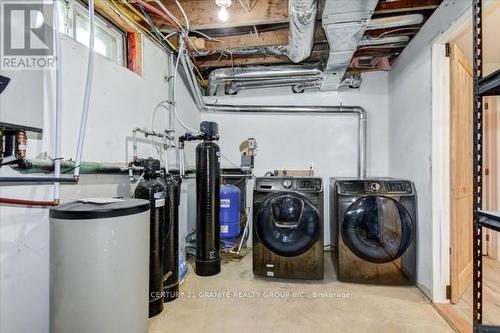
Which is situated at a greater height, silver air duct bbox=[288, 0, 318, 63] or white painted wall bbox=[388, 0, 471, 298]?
silver air duct bbox=[288, 0, 318, 63]

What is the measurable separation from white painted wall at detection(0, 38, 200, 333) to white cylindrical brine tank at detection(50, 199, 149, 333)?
17 centimetres

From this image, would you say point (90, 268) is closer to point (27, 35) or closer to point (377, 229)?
point (27, 35)

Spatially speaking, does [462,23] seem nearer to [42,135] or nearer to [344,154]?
[344,154]

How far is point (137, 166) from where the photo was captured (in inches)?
76.3

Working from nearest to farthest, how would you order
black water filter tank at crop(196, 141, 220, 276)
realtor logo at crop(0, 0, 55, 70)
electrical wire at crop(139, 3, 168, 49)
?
realtor logo at crop(0, 0, 55, 70), electrical wire at crop(139, 3, 168, 49), black water filter tank at crop(196, 141, 220, 276)

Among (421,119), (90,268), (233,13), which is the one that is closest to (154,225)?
(90,268)

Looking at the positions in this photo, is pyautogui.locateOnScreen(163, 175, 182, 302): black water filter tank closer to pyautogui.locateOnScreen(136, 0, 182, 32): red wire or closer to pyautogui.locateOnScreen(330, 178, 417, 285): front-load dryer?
pyautogui.locateOnScreen(136, 0, 182, 32): red wire

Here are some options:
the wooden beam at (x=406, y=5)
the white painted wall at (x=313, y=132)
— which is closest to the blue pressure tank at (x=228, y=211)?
the white painted wall at (x=313, y=132)

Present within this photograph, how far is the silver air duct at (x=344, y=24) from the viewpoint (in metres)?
1.70

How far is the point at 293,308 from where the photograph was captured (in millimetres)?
1962

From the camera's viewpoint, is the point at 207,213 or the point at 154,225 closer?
the point at 154,225

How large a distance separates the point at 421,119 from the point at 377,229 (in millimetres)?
1014

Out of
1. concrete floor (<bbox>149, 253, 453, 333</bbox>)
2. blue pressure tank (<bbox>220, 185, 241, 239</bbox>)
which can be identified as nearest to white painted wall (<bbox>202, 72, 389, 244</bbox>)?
blue pressure tank (<bbox>220, 185, 241, 239</bbox>)

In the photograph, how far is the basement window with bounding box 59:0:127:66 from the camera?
1603 millimetres
